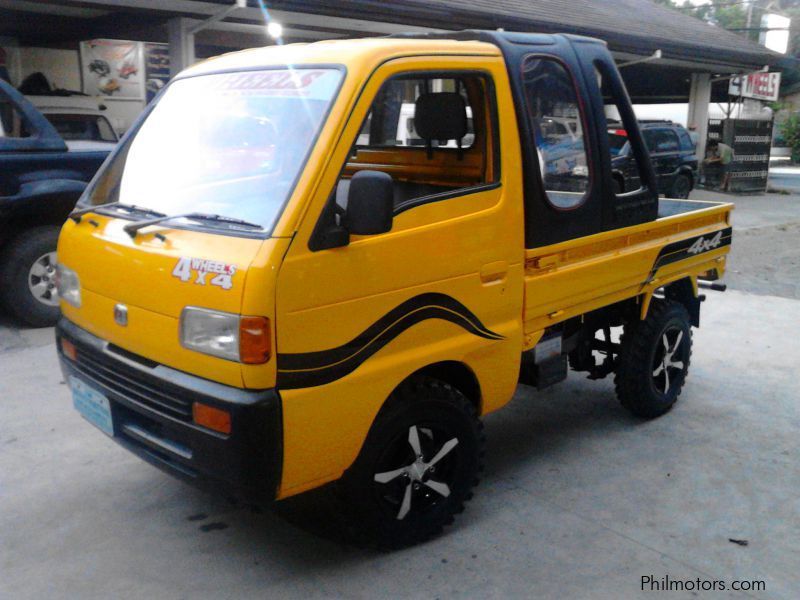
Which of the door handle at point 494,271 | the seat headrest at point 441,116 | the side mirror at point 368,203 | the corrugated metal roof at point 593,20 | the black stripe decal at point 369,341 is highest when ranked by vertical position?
the corrugated metal roof at point 593,20

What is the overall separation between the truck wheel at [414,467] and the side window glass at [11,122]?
4767 mm

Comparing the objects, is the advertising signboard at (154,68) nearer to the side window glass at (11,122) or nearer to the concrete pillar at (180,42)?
the concrete pillar at (180,42)

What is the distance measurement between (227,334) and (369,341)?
558 millimetres

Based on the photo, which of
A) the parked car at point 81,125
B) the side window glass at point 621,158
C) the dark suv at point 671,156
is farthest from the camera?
the dark suv at point 671,156

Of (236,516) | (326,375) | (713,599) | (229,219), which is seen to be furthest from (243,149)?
(713,599)

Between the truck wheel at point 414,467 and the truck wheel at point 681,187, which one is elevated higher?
the truck wheel at point 414,467

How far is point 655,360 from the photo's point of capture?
476cm

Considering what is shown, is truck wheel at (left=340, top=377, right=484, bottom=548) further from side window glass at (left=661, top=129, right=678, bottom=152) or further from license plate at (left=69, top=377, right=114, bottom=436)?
side window glass at (left=661, top=129, right=678, bottom=152)

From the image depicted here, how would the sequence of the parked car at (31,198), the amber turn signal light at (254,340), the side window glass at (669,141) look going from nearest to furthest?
the amber turn signal light at (254,340)
the parked car at (31,198)
the side window glass at (669,141)

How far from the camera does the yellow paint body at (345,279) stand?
269cm

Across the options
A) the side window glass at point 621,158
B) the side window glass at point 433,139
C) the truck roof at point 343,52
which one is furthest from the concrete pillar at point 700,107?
the truck roof at point 343,52

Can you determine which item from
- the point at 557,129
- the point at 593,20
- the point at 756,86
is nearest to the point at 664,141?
the point at 593,20

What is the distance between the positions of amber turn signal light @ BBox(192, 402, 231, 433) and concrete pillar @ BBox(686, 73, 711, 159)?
20604 millimetres

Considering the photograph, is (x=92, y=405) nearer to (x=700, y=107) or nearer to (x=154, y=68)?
(x=154, y=68)
